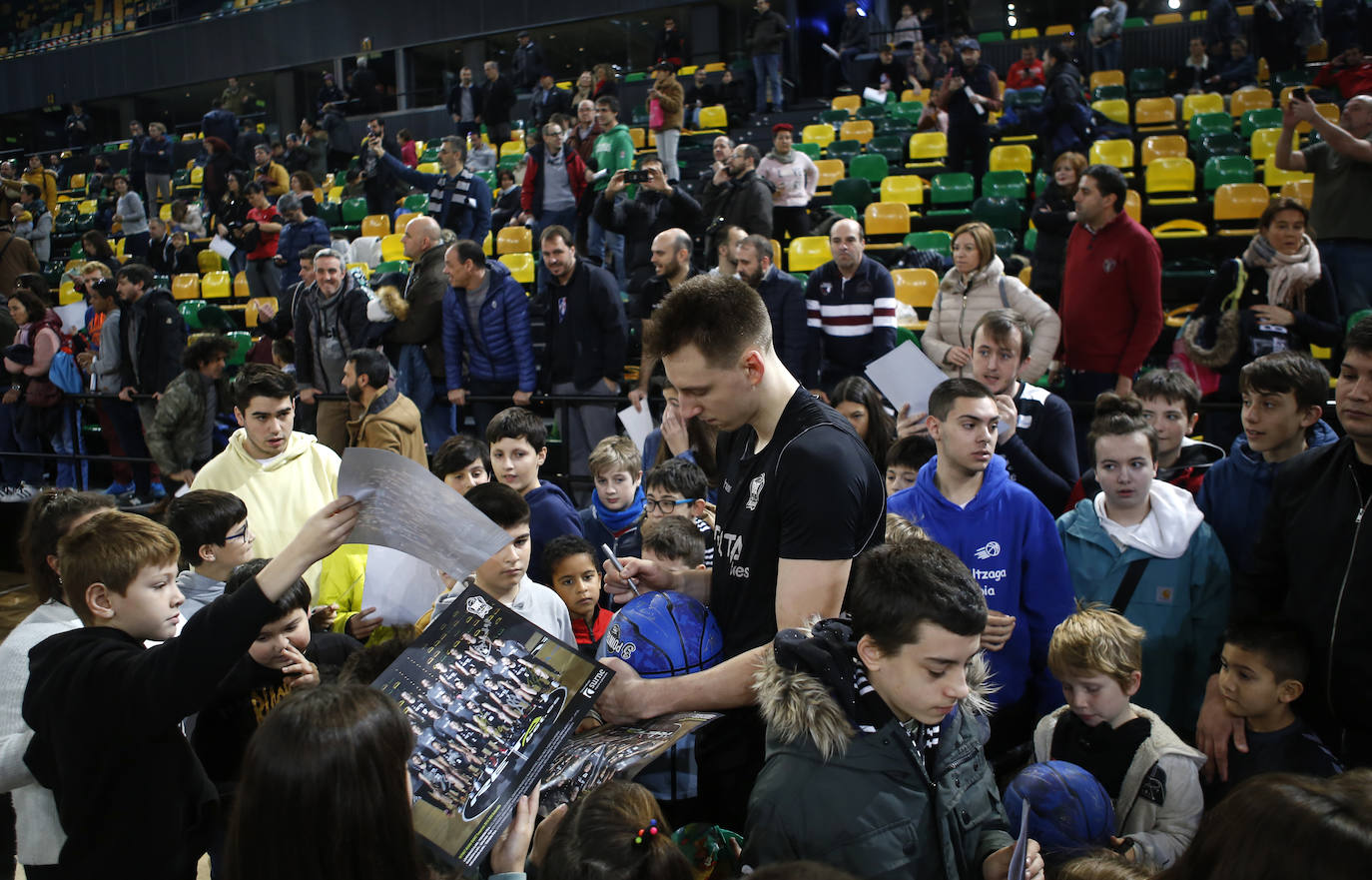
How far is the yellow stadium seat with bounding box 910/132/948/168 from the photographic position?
11562mm

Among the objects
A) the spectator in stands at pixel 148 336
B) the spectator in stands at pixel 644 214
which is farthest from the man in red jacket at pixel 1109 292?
the spectator in stands at pixel 148 336

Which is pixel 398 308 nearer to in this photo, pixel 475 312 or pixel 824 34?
pixel 475 312

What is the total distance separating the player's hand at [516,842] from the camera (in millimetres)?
1789

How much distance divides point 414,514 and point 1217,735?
6.98 feet

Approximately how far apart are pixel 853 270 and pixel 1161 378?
2.32m

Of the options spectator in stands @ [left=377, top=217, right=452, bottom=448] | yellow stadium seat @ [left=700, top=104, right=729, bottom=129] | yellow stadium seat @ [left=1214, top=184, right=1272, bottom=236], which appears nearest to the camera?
spectator in stands @ [left=377, top=217, right=452, bottom=448]

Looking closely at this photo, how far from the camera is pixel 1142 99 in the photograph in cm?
1155

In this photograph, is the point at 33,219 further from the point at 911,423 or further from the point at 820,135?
the point at 911,423

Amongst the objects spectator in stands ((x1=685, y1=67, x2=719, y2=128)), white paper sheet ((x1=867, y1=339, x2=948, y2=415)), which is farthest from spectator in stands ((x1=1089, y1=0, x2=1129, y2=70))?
white paper sheet ((x1=867, y1=339, x2=948, y2=415))

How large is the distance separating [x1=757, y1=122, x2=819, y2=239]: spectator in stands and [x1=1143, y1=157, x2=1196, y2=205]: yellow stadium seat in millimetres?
3204

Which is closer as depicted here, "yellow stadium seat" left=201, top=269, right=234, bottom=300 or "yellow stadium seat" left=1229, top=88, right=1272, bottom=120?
"yellow stadium seat" left=1229, top=88, right=1272, bottom=120

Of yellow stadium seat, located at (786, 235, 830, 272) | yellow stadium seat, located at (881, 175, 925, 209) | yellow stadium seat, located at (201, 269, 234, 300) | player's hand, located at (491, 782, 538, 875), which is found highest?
yellow stadium seat, located at (881, 175, 925, 209)

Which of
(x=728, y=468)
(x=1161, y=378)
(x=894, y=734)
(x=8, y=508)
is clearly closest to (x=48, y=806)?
(x=728, y=468)

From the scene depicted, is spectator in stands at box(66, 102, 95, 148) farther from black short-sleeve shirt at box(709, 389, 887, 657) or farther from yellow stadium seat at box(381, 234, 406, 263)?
black short-sleeve shirt at box(709, 389, 887, 657)
